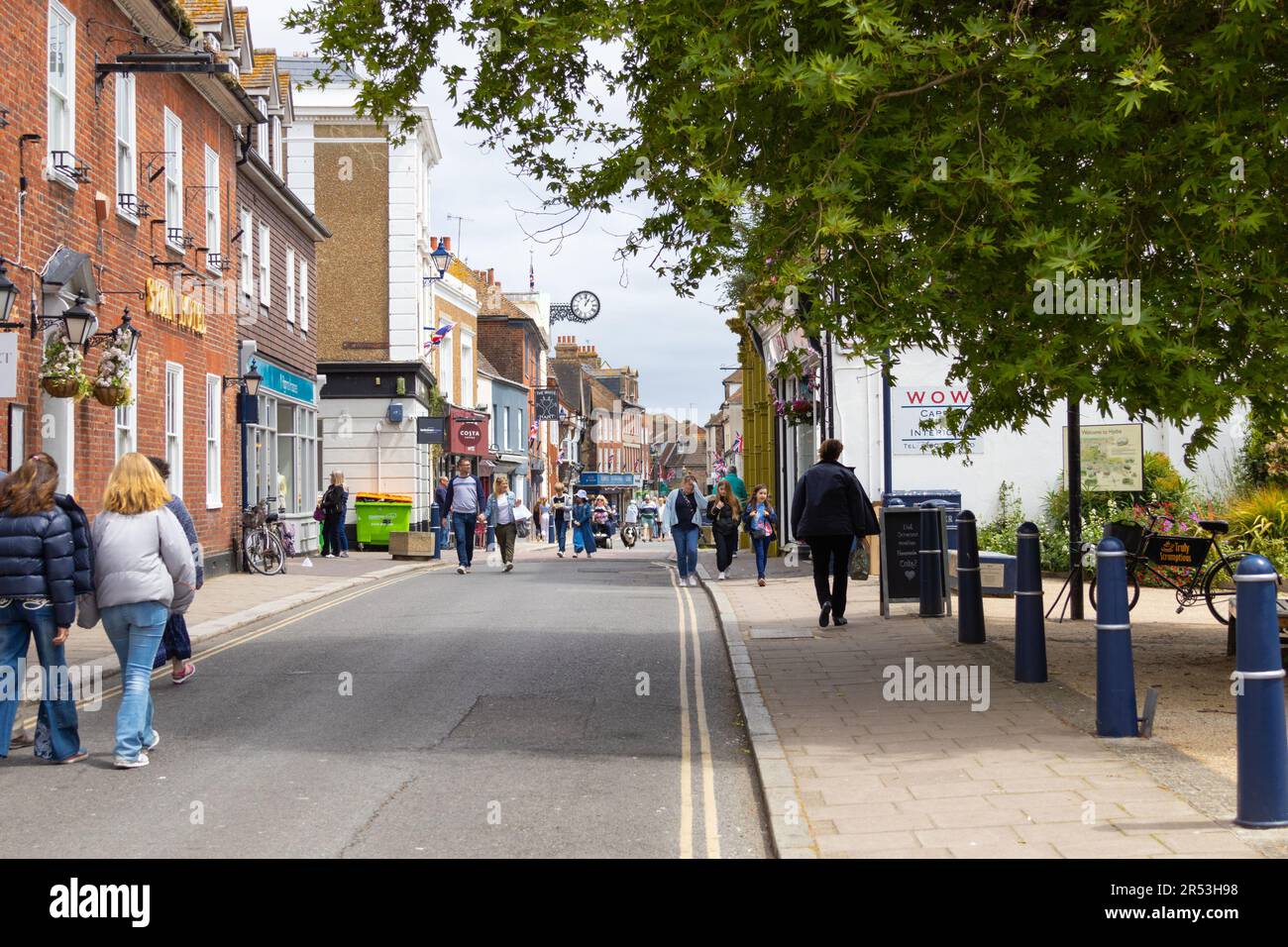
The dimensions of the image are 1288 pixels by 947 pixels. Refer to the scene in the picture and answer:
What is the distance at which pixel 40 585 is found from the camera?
7562 mm

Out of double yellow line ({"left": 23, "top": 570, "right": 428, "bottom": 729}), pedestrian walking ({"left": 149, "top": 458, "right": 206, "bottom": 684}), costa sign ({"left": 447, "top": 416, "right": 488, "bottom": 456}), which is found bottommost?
double yellow line ({"left": 23, "top": 570, "right": 428, "bottom": 729})

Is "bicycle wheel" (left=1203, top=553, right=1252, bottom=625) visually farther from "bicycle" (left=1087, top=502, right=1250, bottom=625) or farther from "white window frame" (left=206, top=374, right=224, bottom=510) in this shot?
"white window frame" (left=206, top=374, right=224, bottom=510)

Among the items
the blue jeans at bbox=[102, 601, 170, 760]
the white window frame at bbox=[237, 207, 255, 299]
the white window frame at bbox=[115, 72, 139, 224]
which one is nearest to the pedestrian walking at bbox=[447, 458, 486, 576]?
the white window frame at bbox=[237, 207, 255, 299]

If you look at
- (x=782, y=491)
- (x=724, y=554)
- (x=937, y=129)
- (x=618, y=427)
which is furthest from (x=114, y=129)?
(x=618, y=427)

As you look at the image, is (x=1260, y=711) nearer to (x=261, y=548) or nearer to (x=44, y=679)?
(x=44, y=679)

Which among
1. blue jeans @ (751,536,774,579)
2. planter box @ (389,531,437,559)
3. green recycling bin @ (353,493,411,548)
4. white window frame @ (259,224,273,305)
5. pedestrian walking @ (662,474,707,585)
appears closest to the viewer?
pedestrian walking @ (662,474,707,585)

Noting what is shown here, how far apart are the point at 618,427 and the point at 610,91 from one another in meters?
104

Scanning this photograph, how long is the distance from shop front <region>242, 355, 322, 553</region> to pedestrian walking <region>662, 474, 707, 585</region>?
8630 millimetres

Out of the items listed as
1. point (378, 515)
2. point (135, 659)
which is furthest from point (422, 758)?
point (378, 515)

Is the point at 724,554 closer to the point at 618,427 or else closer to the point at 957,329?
the point at 957,329

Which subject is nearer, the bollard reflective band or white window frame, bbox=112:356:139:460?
the bollard reflective band

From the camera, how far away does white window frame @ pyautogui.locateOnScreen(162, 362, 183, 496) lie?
19.7 meters

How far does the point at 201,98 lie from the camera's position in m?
21.2

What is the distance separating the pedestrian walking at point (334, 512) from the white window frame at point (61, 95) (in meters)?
14.0
